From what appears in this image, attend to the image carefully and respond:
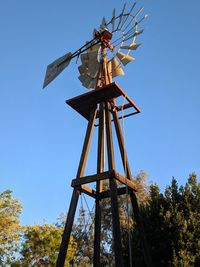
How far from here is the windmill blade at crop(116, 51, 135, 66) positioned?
8102mm

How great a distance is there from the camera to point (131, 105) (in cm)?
779

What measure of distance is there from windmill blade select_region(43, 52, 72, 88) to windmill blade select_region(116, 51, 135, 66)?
129cm

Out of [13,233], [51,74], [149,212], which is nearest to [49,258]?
[13,233]

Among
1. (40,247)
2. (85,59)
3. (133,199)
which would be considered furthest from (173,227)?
(40,247)

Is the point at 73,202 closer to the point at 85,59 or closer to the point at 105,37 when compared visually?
the point at 85,59

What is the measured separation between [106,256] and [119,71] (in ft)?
46.7

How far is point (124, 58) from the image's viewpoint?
8133 millimetres

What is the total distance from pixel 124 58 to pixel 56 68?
1837 mm

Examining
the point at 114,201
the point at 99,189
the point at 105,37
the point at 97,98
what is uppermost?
the point at 105,37

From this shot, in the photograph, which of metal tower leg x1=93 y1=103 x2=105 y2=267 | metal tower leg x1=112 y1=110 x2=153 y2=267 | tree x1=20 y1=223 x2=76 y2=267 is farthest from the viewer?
tree x1=20 y1=223 x2=76 y2=267

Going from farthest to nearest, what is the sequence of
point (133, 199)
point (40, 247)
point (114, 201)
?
point (40, 247), point (133, 199), point (114, 201)

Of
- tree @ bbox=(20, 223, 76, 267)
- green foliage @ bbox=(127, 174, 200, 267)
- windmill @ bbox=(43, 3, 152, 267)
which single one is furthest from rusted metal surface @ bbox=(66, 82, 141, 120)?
tree @ bbox=(20, 223, 76, 267)

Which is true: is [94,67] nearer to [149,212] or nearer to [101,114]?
[101,114]

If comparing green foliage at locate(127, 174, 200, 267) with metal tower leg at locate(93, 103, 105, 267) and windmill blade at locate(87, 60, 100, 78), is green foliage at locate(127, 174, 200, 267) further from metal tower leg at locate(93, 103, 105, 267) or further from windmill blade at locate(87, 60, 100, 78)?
windmill blade at locate(87, 60, 100, 78)
